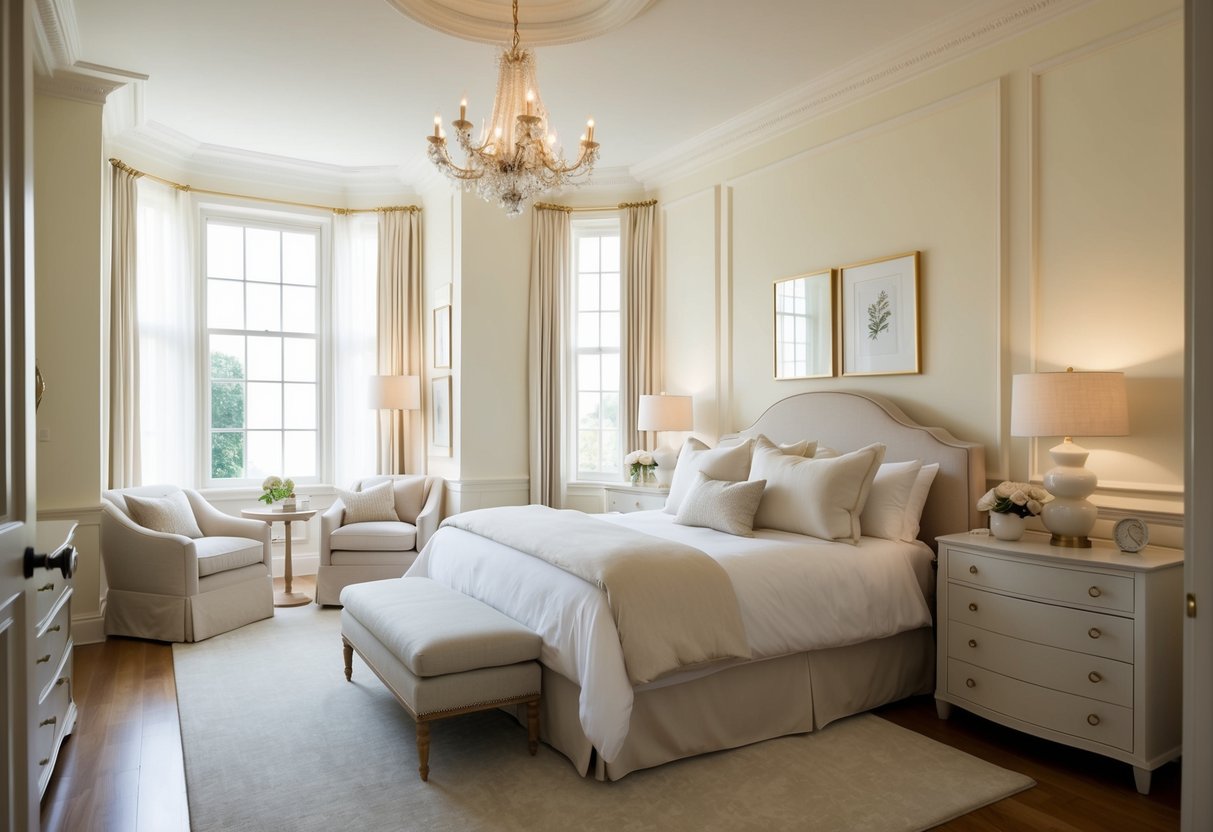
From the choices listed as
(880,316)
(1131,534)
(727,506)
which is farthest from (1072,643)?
(880,316)

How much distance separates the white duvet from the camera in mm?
2658

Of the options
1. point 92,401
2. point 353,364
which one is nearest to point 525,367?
point 353,364

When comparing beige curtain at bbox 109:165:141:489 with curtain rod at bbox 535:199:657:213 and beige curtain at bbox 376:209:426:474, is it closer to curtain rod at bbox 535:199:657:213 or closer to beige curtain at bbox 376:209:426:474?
beige curtain at bbox 376:209:426:474

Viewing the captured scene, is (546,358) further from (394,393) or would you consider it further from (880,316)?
(880,316)

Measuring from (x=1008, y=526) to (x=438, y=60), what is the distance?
3664 millimetres

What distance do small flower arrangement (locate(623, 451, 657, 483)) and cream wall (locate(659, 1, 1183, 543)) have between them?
841 mm

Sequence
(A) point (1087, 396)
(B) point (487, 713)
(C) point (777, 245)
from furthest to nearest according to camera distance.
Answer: (C) point (777, 245) → (B) point (487, 713) → (A) point (1087, 396)

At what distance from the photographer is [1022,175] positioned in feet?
12.0

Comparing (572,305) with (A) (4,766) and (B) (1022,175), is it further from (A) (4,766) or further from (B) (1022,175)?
(A) (4,766)

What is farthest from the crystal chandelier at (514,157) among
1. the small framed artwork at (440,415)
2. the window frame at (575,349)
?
the small framed artwork at (440,415)

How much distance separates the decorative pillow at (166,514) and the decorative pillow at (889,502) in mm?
4009

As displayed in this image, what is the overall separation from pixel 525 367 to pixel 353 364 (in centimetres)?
153

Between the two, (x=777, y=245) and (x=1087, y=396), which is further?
(x=777, y=245)

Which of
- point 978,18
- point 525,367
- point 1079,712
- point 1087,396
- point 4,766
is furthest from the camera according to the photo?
point 525,367
